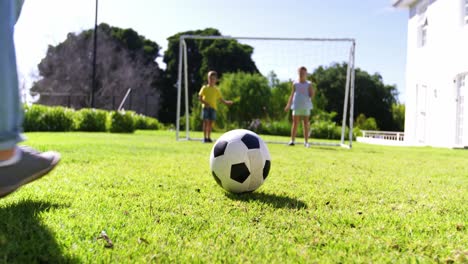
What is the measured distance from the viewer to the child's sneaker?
1.74 metres

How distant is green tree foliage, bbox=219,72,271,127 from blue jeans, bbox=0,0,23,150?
18.6 metres

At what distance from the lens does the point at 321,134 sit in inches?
766

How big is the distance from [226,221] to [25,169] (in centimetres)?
107

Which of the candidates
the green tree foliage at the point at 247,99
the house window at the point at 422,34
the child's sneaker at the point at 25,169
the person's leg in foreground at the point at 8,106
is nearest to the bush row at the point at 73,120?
the green tree foliage at the point at 247,99

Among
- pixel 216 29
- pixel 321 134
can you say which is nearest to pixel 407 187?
pixel 321 134

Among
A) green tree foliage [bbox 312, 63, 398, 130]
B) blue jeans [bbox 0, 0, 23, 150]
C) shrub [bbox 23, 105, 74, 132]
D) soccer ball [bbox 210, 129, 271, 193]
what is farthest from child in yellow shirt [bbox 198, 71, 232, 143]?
green tree foliage [bbox 312, 63, 398, 130]

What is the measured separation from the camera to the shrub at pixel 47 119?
1492cm

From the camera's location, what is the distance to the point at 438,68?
50.3 ft

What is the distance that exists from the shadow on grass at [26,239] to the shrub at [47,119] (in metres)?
13.6

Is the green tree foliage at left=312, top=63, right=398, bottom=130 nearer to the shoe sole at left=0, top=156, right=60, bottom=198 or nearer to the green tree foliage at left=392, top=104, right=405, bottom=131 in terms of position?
the green tree foliage at left=392, top=104, right=405, bottom=131

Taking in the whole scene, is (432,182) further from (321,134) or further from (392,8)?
(392,8)

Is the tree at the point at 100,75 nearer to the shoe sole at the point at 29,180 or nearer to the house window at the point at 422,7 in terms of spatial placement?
the house window at the point at 422,7

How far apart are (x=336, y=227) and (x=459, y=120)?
13.6m

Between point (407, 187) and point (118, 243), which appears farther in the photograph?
point (407, 187)
